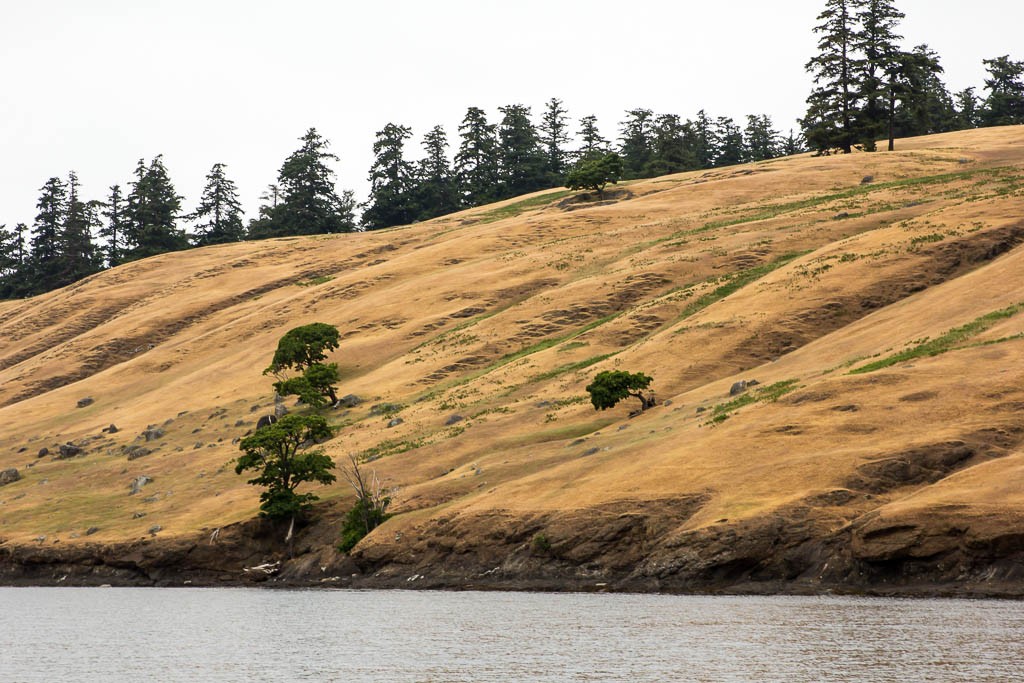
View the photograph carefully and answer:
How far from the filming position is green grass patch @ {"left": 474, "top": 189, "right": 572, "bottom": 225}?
155 meters

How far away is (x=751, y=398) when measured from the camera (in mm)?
64562

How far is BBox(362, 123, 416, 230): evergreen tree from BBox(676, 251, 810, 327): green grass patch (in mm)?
102524

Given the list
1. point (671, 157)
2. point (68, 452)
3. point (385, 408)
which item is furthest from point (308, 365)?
point (671, 157)

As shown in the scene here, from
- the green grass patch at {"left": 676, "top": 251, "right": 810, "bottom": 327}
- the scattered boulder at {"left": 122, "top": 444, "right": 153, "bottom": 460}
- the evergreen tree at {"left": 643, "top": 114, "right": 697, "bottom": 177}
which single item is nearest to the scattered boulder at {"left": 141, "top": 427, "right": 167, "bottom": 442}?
the scattered boulder at {"left": 122, "top": 444, "right": 153, "bottom": 460}

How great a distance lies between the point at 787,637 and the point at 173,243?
171602 mm

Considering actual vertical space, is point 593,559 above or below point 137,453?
below

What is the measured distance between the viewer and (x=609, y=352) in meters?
85.4

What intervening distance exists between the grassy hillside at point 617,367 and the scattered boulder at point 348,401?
1.10m

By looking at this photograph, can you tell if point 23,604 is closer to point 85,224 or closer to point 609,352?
point 609,352

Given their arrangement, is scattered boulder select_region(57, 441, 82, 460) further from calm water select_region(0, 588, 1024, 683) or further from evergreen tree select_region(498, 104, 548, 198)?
evergreen tree select_region(498, 104, 548, 198)

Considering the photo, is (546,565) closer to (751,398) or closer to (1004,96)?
(751,398)

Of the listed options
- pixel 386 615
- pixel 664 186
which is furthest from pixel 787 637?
pixel 664 186

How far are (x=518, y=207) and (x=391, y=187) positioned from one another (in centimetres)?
4273

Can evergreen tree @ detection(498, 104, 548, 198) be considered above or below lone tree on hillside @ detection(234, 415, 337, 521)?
above
